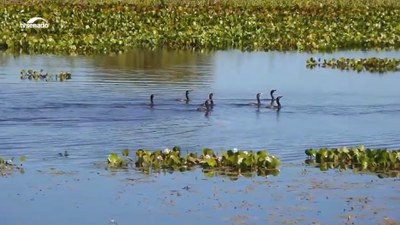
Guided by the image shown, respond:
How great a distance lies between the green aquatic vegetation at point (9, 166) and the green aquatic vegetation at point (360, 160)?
4.06m

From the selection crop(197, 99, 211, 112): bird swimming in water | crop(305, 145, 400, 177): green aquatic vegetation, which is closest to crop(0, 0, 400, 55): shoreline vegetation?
crop(197, 99, 211, 112): bird swimming in water

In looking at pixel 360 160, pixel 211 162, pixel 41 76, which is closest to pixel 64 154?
pixel 211 162

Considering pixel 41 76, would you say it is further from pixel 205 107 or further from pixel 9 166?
pixel 9 166

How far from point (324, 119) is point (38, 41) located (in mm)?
15680

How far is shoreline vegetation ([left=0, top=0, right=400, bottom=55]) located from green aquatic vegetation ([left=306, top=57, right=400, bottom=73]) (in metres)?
4.71

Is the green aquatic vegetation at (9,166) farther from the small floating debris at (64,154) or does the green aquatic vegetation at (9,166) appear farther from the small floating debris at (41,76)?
the small floating debris at (41,76)

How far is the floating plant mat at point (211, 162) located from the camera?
14.8 metres

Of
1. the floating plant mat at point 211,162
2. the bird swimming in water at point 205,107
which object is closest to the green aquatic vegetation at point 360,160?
the floating plant mat at point 211,162

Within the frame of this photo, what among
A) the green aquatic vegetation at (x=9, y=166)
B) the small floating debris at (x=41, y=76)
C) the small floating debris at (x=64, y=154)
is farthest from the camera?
the small floating debris at (x=41, y=76)

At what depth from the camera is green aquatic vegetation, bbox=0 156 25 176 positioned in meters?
14.7

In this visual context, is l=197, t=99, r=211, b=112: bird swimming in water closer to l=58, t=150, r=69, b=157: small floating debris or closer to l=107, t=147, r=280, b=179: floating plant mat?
l=58, t=150, r=69, b=157: small floating debris

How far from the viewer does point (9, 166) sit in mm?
15016

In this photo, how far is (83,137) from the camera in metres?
17.9

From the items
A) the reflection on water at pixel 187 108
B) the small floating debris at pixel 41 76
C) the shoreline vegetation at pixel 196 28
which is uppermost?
the shoreline vegetation at pixel 196 28
